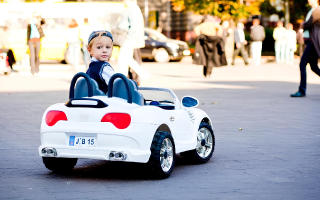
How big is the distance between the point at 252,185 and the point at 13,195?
193cm

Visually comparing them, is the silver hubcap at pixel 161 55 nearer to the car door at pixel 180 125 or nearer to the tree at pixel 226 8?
the tree at pixel 226 8

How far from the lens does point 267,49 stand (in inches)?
A: 1718

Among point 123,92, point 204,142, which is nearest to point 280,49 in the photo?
point 204,142

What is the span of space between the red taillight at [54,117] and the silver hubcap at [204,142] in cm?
159

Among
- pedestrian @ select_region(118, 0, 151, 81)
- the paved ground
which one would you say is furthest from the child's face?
pedestrian @ select_region(118, 0, 151, 81)

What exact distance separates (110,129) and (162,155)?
590 millimetres

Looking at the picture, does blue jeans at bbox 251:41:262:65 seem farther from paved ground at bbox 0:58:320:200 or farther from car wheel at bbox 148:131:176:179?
car wheel at bbox 148:131:176:179

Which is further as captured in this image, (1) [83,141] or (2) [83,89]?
(2) [83,89]

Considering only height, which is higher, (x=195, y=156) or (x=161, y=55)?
(x=195, y=156)

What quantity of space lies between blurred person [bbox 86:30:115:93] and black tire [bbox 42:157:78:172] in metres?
0.73

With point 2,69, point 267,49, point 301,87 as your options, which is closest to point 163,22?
point 267,49

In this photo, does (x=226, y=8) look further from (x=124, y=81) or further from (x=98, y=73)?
(x=124, y=81)

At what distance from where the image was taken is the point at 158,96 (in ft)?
21.3

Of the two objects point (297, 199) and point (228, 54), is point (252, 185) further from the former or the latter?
point (228, 54)
